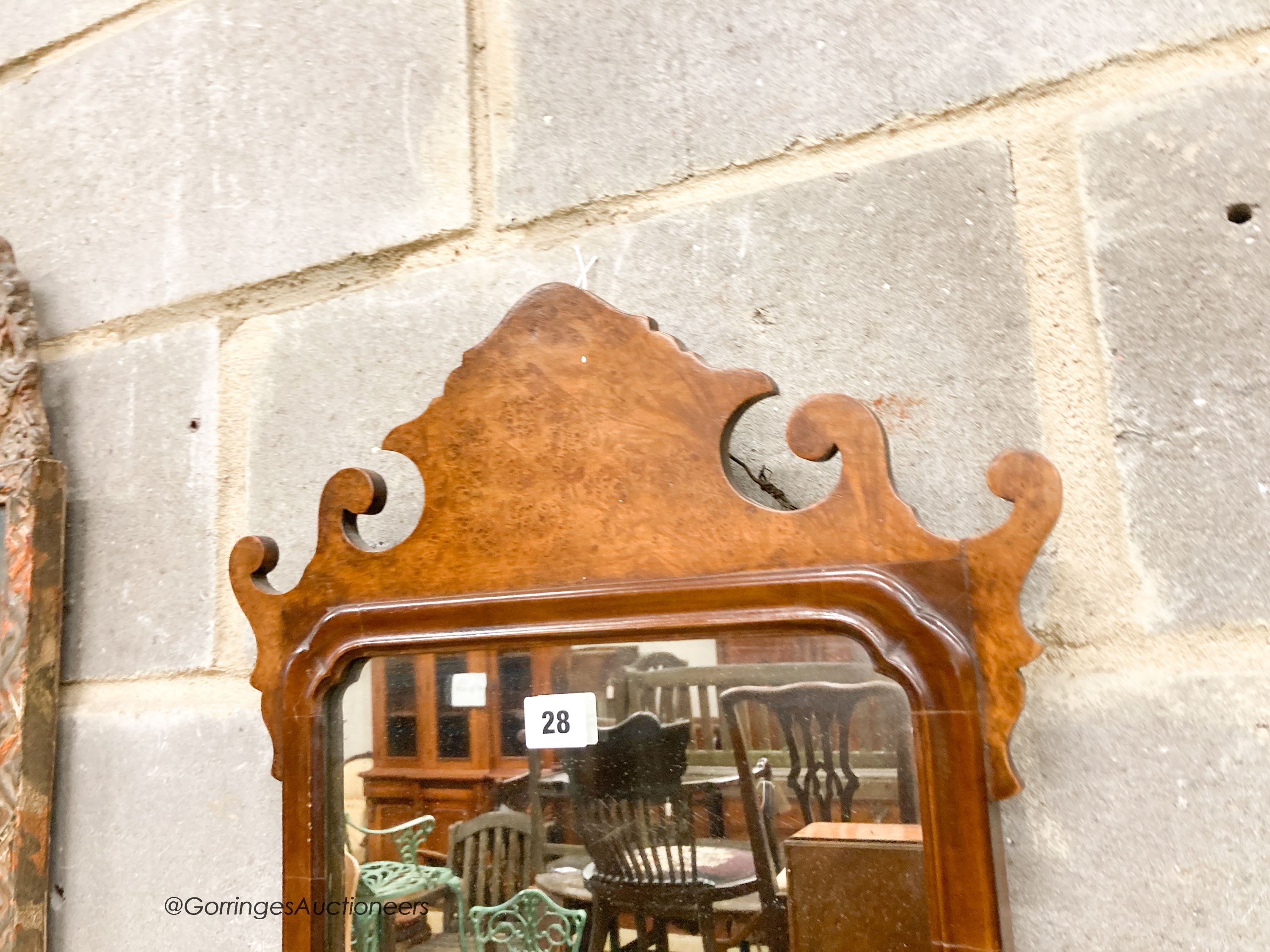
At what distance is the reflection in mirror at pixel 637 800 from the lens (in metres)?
0.41

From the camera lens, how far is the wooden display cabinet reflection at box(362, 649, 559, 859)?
0.48 m

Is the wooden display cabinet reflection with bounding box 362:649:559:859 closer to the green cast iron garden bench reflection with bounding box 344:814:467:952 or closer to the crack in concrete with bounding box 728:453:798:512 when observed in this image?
the green cast iron garden bench reflection with bounding box 344:814:467:952

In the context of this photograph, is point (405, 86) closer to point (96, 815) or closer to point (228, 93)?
point (228, 93)

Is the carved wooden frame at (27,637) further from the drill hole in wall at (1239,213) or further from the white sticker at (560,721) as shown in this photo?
A: the drill hole in wall at (1239,213)

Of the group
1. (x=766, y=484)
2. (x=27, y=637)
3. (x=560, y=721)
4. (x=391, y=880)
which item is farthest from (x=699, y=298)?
(x=27, y=637)

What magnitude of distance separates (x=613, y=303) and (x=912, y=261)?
16cm

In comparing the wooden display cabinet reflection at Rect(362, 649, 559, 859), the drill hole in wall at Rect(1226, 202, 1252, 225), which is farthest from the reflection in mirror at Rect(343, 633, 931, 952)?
the drill hole in wall at Rect(1226, 202, 1252, 225)

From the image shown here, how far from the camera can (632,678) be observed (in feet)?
1.49

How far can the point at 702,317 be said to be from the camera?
1.73 feet

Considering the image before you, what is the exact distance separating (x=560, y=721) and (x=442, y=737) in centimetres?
7

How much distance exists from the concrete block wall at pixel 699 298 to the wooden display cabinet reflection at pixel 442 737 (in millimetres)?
112

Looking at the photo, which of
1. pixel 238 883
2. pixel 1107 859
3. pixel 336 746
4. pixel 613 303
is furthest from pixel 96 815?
pixel 1107 859

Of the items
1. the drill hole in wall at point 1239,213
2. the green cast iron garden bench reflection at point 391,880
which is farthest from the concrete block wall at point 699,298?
the green cast iron garden bench reflection at point 391,880

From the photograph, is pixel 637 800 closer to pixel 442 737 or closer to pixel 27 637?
pixel 442 737
